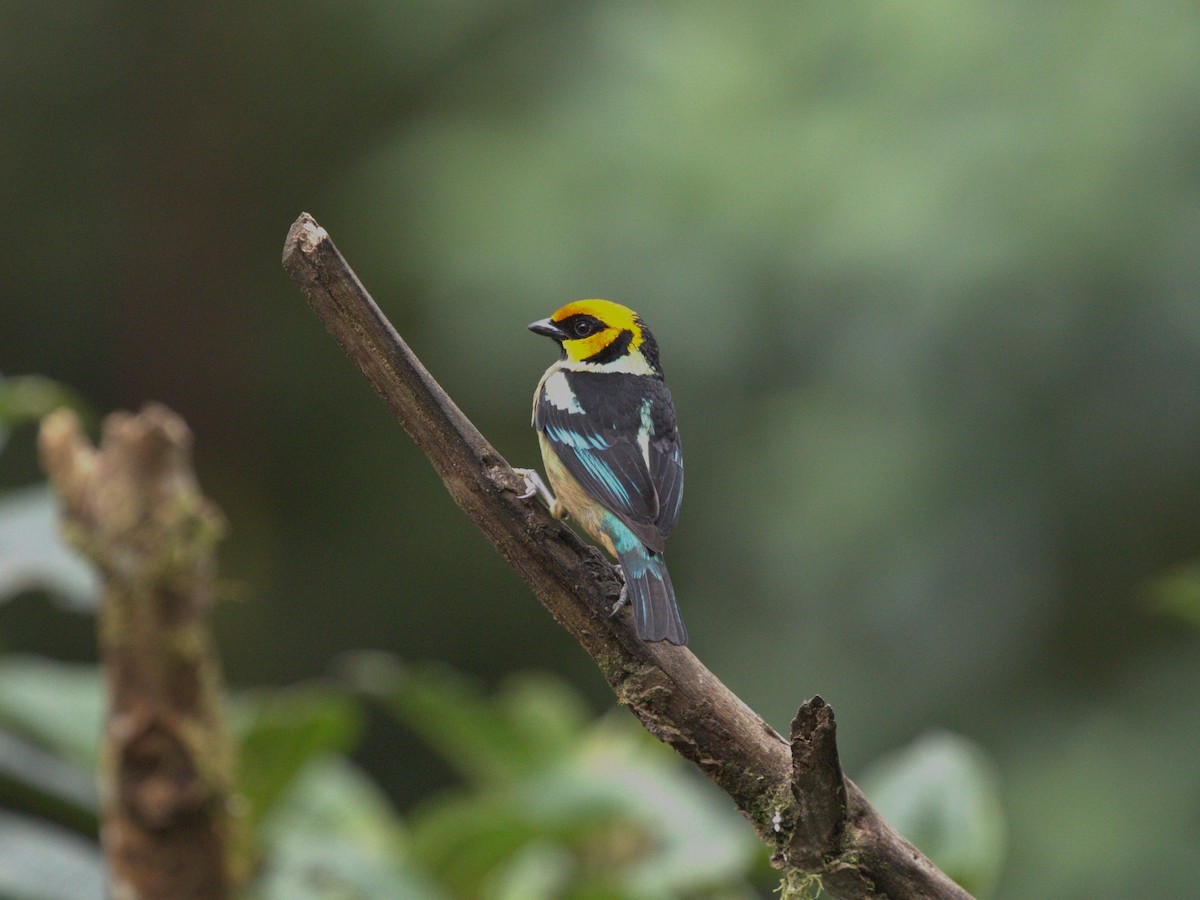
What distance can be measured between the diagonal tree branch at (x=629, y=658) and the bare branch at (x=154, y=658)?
43.9 inches

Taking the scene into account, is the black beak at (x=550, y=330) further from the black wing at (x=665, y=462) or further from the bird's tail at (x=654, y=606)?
the bird's tail at (x=654, y=606)

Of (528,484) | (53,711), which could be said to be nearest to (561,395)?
(528,484)

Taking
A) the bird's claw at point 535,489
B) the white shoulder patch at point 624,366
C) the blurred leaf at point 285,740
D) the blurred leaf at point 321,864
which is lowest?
the blurred leaf at point 321,864

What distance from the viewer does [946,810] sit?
2.89 metres

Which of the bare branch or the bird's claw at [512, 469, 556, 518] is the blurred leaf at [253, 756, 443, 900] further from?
the bird's claw at [512, 469, 556, 518]

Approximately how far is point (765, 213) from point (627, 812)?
248 cm

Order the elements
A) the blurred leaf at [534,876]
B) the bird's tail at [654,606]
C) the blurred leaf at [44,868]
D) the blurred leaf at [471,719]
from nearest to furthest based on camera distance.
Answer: the bird's tail at [654,606] < the blurred leaf at [44,868] < the blurred leaf at [471,719] < the blurred leaf at [534,876]

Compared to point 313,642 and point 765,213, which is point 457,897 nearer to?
point 765,213

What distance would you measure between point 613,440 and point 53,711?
1.72 m

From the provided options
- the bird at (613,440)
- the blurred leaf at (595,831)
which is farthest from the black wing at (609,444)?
the blurred leaf at (595,831)

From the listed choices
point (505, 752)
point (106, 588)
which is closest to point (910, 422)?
point (505, 752)

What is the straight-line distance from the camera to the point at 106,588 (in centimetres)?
298

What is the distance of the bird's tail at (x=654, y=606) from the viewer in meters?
2.03

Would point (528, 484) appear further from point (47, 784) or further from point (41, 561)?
point (47, 784)
